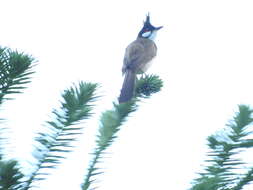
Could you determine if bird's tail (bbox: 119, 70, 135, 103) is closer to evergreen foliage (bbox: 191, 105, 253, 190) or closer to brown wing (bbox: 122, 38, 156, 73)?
evergreen foliage (bbox: 191, 105, 253, 190)

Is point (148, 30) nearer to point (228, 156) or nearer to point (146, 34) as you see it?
point (146, 34)

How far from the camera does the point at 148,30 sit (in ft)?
40.5

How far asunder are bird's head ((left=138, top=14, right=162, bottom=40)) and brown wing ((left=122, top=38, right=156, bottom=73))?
1.97 metres

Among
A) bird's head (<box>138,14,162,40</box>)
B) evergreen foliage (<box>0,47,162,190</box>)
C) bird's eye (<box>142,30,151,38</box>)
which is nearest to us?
evergreen foliage (<box>0,47,162,190</box>)

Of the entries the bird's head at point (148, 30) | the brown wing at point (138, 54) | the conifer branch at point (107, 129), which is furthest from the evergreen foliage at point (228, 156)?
the bird's head at point (148, 30)

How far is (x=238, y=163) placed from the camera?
874mm

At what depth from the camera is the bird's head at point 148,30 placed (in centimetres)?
1208

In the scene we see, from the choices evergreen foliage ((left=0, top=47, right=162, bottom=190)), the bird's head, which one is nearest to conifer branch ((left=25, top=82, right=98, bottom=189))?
evergreen foliage ((left=0, top=47, right=162, bottom=190))

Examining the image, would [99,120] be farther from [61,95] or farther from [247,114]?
[247,114]

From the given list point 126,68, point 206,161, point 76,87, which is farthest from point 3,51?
point 126,68

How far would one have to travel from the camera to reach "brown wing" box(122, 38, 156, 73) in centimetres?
818

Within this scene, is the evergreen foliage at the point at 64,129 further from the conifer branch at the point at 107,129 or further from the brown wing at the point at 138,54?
the brown wing at the point at 138,54

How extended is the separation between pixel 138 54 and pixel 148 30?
3.78m

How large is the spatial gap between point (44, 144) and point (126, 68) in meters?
7.28
